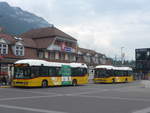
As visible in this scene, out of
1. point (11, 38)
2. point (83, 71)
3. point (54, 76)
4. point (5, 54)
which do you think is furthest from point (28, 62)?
point (11, 38)

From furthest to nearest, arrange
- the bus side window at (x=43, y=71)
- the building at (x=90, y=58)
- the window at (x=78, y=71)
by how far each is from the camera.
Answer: the building at (x=90, y=58) < the window at (x=78, y=71) < the bus side window at (x=43, y=71)

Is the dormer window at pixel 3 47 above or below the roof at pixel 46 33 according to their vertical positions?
below

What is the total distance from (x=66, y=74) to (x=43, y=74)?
16.1ft

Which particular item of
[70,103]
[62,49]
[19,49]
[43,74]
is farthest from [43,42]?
[70,103]

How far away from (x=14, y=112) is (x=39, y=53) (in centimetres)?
4340

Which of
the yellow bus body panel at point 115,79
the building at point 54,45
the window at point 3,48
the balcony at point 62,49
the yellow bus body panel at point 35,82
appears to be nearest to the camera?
the yellow bus body panel at point 35,82

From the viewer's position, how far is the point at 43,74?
32.7 metres

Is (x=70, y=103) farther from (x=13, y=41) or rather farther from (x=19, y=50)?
(x=13, y=41)

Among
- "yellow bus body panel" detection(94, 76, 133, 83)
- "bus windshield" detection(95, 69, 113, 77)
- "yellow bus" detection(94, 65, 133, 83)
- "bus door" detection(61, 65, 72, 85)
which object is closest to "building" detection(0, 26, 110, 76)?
"bus door" detection(61, 65, 72, 85)

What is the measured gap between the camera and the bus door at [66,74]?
1433 inches

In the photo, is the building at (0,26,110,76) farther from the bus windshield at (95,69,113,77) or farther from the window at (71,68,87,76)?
the bus windshield at (95,69,113,77)

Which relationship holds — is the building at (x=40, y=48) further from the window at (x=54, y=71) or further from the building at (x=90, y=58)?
the window at (x=54, y=71)

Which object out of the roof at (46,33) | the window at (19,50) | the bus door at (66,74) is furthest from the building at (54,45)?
the bus door at (66,74)

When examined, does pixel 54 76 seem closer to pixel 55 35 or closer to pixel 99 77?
pixel 99 77
